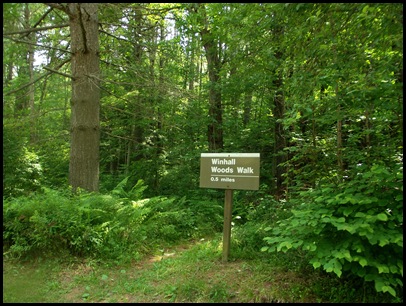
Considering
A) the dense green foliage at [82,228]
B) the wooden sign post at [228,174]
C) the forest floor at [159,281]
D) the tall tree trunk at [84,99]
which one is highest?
the tall tree trunk at [84,99]

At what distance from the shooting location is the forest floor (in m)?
3.93

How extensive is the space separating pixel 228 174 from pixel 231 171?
0.23ft

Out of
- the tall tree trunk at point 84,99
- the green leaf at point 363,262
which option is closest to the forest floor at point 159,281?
the green leaf at point 363,262

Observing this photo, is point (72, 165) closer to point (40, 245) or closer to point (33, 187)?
point (40, 245)

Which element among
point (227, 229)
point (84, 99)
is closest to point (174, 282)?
point (227, 229)

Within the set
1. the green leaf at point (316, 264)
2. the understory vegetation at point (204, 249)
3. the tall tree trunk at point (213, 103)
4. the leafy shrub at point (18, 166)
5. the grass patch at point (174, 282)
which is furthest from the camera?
the tall tree trunk at point (213, 103)

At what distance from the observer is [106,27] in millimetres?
9070

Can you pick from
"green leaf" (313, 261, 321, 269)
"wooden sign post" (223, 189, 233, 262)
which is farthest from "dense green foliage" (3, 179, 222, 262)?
"green leaf" (313, 261, 321, 269)

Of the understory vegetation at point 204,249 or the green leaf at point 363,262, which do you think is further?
the understory vegetation at point 204,249

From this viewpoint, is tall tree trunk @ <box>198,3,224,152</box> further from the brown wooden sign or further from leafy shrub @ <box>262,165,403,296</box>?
leafy shrub @ <box>262,165,403,296</box>

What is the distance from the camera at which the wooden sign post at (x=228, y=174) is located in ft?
16.0

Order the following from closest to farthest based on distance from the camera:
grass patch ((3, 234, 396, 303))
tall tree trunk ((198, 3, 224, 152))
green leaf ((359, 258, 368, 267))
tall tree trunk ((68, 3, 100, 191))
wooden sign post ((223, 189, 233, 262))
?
green leaf ((359, 258, 368, 267))
grass patch ((3, 234, 396, 303))
wooden sign post ((223, 189, 233, 262))
tall tree trunk ((68, 3, 100, 191))
tall tree trunk ((198, 3, 224, 152))

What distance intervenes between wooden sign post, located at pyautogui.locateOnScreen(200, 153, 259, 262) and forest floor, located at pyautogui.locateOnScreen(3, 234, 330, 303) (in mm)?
548

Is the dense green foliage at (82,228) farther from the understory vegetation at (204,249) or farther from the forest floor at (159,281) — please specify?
the forest floor at (159,281)
